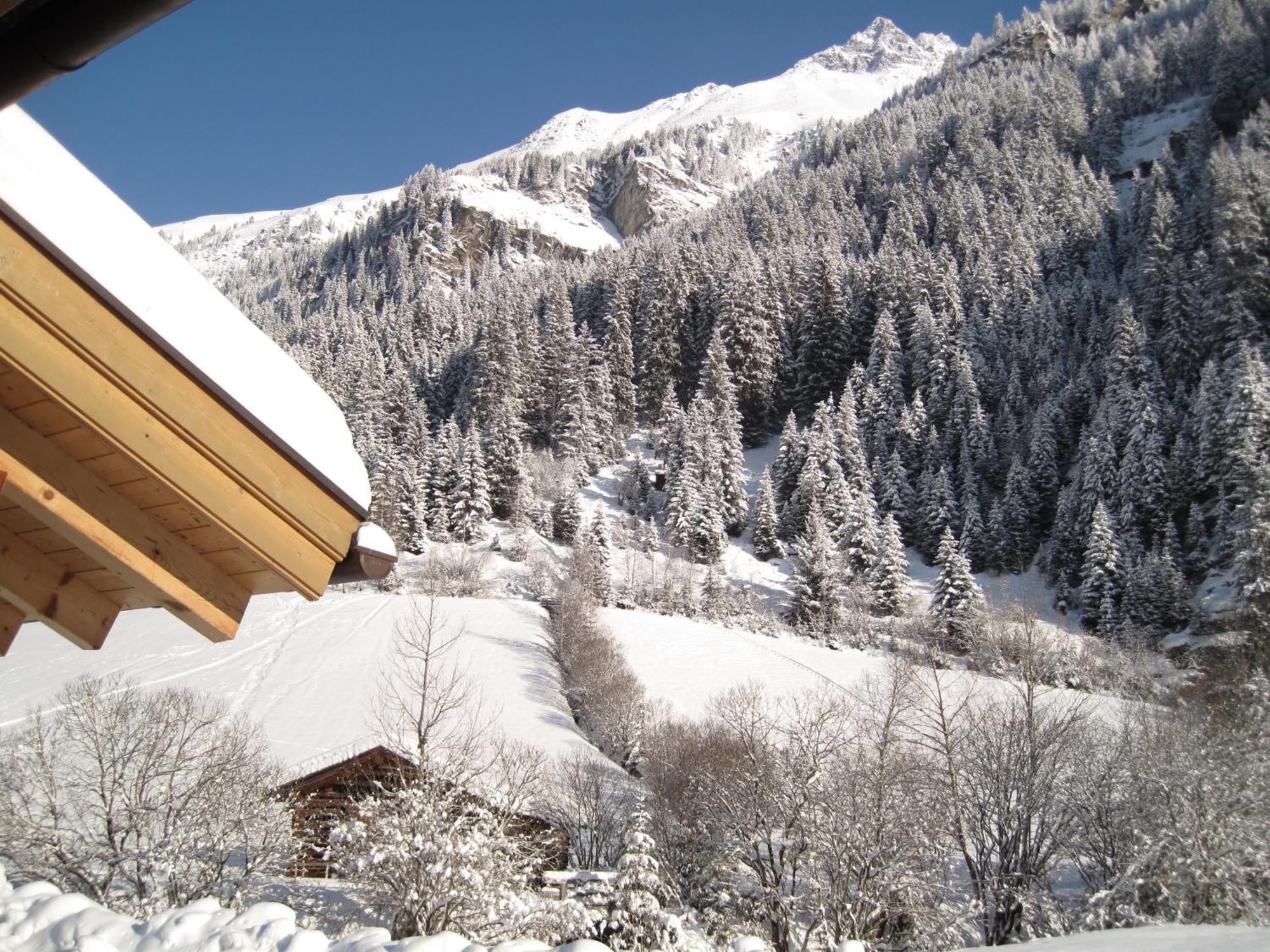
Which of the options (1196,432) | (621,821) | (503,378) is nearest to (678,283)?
(503,378)

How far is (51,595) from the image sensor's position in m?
2.63

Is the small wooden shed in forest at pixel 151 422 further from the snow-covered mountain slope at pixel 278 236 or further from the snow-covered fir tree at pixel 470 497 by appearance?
the snow-covered mountain slope at pixel 278 236

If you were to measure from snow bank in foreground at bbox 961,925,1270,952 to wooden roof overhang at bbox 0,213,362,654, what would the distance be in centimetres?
353

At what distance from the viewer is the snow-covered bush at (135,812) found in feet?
49.7

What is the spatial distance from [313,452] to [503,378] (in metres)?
54.2

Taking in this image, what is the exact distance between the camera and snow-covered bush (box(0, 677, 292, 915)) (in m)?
15.1

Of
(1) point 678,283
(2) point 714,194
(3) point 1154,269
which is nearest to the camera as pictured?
(3) point 1154,269

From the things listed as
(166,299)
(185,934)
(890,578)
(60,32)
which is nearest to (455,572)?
(890,578)

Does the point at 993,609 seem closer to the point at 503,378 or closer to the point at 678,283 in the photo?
the point at 503,378

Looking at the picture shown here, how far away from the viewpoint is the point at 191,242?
19600 centimetres

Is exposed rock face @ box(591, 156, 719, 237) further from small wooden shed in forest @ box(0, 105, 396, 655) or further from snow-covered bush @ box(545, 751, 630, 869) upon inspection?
small wooden shed in forest @ box(0, 105, 396, 655)

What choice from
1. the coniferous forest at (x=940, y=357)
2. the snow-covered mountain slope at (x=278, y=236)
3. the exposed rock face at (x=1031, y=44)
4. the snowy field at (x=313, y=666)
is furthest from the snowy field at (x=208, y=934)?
the snow-covered mountain slope at (x=278, y=236)

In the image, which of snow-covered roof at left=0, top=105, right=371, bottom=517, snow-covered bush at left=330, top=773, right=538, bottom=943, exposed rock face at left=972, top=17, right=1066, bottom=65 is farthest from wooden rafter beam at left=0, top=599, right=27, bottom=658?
exposed rock face at left=972, top=17, right=1066, bottom=65

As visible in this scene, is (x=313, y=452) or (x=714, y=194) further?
(x=714, y=194)
